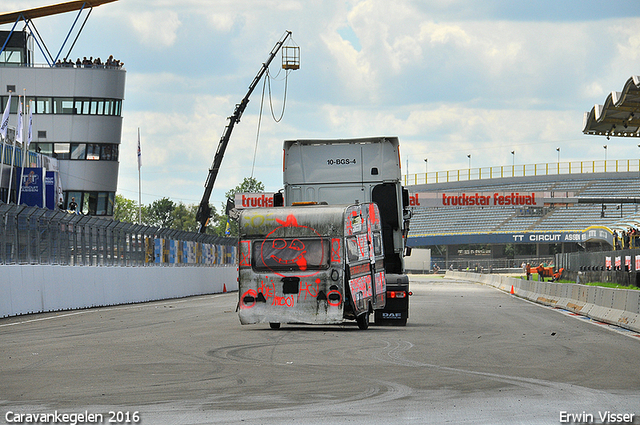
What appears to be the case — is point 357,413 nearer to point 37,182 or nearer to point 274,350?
point 274,350

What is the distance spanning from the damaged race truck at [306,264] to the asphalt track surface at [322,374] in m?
0.46

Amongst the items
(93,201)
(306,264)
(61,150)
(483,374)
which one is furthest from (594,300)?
(61,150)

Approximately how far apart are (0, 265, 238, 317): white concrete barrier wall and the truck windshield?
28.7ft

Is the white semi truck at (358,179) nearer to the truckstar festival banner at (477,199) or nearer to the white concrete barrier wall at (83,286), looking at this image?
the white concrete barrier wall at (83,286)

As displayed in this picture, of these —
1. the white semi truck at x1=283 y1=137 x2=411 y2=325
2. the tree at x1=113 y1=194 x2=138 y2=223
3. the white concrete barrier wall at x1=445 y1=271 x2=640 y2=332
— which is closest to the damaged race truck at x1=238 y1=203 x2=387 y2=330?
the white semi truck at x1=283 y1=137 x2=411 y2=325

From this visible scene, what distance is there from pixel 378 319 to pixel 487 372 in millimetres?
8785

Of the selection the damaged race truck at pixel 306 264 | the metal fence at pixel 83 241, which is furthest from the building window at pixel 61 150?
the damaged race truck at pixel 306 264

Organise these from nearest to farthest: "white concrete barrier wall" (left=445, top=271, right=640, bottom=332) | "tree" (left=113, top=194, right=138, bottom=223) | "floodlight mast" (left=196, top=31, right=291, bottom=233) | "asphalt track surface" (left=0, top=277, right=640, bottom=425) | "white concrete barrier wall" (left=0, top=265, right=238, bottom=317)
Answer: "asphalt track surface" (left=0, top=277, right=640, bottom=425)
"white concrete barrier wall" (left=445, top=271, right=640, bottom=332)
"white concrete barrier wall" (left=0, top=265, right=238, bottom=317)
"floodlight mast" (left=196, top=31, right=291, bottom=233)
"tree" (left=113, top=194, right=138, bottom=223)

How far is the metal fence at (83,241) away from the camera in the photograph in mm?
24828

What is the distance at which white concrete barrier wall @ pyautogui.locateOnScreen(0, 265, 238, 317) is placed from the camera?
2398 cm

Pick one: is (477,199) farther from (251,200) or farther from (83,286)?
(83,286)

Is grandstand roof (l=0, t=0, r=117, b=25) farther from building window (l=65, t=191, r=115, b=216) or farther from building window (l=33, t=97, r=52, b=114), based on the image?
building window (l=65, t=191, r=115, b=216)

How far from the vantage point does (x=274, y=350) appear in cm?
1377

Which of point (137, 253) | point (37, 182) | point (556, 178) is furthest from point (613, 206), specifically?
point (137, 253)
